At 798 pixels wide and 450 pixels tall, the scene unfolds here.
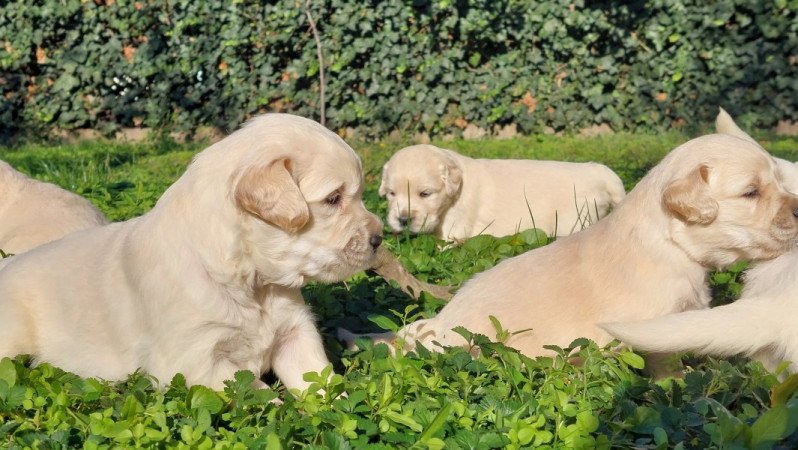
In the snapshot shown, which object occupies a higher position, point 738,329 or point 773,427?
point 773,427

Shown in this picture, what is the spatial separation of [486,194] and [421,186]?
59cm

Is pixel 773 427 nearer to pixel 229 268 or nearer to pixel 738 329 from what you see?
pixel 738 329

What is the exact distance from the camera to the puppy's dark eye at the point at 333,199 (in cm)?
322

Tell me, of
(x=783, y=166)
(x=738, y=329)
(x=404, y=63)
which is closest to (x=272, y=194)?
(x=738, y=329)

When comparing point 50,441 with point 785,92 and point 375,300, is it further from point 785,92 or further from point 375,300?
point 785,92

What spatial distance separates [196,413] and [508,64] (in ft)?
34.0

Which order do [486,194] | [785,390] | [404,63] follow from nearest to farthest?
[785,390] → [486,194] → [404,63]

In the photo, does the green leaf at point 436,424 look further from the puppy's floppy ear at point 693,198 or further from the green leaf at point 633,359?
the puppy's floppy ear at point 693,198

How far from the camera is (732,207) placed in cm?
369

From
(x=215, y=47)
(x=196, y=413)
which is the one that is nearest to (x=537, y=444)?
(x=196, y=413)

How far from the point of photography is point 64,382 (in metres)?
3.25

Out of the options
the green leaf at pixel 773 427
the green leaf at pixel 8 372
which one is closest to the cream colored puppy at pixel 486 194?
the green leaf at pixel 8 372

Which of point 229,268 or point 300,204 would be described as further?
point 229,268

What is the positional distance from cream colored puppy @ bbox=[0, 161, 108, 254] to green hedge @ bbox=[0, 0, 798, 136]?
6869mm
